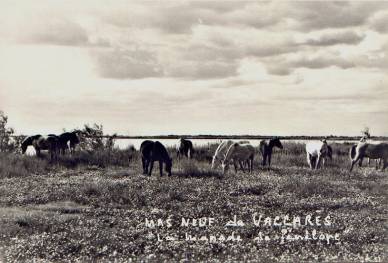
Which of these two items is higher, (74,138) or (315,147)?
(74,138)

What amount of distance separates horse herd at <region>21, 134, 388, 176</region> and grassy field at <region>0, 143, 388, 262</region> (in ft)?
3.93

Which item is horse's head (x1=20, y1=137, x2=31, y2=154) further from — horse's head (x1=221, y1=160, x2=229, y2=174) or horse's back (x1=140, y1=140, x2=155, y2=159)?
horse's head (x1=221, y1=160, x2=229, y2=174)

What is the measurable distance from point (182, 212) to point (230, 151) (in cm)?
1292

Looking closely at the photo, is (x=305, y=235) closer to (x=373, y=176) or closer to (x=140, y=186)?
(x=140, y=186)

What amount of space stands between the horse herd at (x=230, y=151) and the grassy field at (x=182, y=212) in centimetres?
120

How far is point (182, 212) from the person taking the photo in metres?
17.9

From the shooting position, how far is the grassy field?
13328 mm

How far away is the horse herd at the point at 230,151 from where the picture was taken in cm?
2823

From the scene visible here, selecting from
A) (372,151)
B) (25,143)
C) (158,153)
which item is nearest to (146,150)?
(158,153)

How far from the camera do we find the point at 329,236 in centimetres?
1449

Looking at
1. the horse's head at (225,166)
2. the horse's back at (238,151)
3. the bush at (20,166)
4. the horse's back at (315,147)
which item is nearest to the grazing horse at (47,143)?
the bush at (20,166)

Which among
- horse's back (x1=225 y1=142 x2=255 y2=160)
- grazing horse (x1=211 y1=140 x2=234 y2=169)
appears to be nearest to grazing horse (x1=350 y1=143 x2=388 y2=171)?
horse's back (x1=225 y1=142 x2=255 y2=160)

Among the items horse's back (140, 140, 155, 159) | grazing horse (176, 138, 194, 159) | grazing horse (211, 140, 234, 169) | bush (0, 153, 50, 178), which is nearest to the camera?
horse's back (140, 140, 155, 159)

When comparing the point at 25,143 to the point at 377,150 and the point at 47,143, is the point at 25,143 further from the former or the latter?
the point at 377,150
